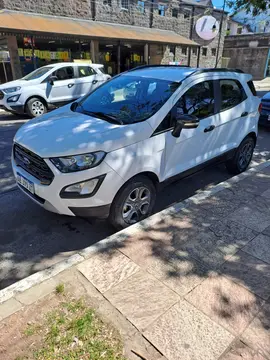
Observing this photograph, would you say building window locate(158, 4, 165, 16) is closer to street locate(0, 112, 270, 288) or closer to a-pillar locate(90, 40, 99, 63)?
a-pillar locate(90, 40, 99, 63)

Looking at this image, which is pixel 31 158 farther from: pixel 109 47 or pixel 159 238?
pixel 109 47

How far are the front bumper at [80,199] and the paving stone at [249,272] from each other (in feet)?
4.33

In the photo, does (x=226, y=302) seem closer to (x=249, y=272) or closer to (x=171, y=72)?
(x=249, y=272)

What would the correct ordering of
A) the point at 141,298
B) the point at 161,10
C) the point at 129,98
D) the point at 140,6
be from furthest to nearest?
the point at 161,10, the point at 140,6, the point at 129,98, the point at 141,298

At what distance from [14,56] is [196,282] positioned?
1615 cm

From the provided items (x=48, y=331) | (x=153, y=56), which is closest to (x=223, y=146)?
(x=48, y=331)

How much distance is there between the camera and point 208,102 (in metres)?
4.07

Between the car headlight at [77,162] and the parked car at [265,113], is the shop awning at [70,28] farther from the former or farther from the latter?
the car headlight at [77,162]

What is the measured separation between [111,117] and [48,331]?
7.57 feet

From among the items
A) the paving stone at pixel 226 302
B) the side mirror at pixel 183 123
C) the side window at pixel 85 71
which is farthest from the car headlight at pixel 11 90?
the paving stone at pixel 226 302

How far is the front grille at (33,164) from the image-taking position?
2881mm

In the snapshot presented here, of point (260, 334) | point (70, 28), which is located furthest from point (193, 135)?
point (70, 28)

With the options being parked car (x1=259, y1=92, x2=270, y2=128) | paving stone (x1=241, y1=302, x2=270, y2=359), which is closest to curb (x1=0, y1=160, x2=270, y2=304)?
paving stone (x1=241, y1=302, x2=270, y2=359)

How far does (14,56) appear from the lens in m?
15.1
